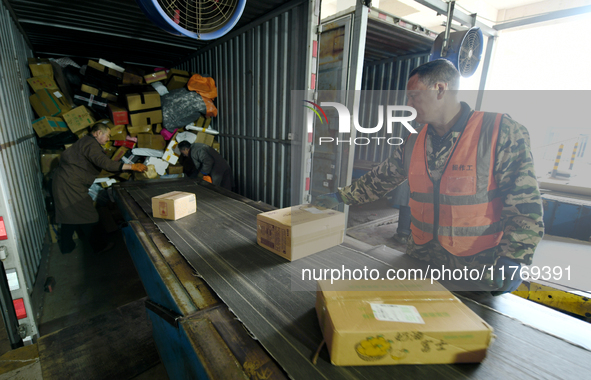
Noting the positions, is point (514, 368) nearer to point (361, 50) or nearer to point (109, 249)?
point (361, 50)

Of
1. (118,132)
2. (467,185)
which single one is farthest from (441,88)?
(118,132)

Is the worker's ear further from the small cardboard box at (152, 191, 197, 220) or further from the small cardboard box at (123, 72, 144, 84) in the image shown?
the small cardboard box at (123, 72, 144, 84)

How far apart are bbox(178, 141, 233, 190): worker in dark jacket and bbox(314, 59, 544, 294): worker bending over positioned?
3.24 meters

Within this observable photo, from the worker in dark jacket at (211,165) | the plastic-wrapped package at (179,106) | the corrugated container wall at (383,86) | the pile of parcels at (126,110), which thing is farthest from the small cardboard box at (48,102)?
the corrugated container wall at (383,86)

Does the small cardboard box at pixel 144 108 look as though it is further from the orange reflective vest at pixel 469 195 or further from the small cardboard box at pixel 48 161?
the orange reflective vest at pixel 469 195

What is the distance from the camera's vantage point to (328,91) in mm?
3342

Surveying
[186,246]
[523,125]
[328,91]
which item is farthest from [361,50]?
[186,246]

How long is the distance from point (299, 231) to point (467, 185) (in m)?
0.94

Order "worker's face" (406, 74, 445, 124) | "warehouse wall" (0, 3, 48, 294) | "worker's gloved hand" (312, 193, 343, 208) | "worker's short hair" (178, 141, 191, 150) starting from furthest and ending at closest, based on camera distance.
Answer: "worker's short hair" (178, 141, 191, 150) < "warehouse wall" (0, 3, 48, 294) < "worker's gloved hand" (312, 193, 343, 208) < "worker's face" (406, 74, 445, 124)

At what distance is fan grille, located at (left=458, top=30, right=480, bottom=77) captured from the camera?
109 inches

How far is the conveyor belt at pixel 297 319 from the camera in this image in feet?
2.81

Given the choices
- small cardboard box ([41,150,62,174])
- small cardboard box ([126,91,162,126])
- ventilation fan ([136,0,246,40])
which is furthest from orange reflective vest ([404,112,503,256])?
small cardboard box ([41,150,62,174])

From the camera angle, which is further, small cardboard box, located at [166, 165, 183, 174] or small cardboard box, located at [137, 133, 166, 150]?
small cardboard box, located at [166, 165, 183, 174]

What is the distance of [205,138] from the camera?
5051 millimetres
